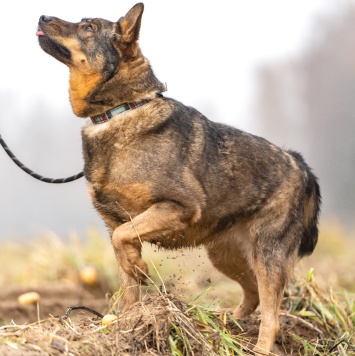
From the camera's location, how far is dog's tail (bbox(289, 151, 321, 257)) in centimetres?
720

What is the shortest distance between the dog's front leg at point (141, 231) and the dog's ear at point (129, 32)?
122 cm

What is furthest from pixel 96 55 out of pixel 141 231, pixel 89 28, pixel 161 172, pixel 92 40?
pixel 141 231

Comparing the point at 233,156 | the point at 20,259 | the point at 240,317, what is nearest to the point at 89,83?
the point at 233,156

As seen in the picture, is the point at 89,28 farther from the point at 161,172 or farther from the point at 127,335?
the point at 127,335

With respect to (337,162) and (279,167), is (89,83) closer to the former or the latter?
(279,167)

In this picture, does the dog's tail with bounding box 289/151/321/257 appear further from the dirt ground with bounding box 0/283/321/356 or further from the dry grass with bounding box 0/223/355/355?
the dirt ground with bounding box 0/283/321/356

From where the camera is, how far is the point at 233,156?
22.4ft

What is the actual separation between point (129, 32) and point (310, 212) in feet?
7.04

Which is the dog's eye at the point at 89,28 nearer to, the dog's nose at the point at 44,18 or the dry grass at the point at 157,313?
the dog's nose at the point at 44,18

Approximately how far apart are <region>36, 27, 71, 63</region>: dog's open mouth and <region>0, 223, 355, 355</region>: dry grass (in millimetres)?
1719

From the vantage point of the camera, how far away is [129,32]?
649 centimetres

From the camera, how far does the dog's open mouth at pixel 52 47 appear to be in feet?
20.8

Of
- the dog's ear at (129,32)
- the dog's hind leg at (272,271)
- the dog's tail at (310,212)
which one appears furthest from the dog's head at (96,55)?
the dog's tail at (310,212)

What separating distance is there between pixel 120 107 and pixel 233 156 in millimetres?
989
